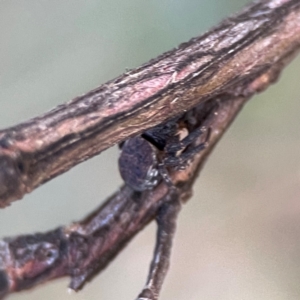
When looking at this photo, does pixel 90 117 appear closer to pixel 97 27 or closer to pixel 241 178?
pixel 241 178

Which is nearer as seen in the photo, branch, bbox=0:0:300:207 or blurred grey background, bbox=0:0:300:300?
branch, bbox=0:0:300:207

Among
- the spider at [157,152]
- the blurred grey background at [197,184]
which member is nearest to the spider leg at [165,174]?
the spider at [157,152]

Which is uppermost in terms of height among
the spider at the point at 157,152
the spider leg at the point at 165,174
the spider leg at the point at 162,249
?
the spider at the point at 157,152

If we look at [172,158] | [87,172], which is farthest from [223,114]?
[87,172]

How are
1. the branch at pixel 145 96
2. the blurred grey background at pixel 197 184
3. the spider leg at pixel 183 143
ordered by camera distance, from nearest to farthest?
the branch at pixel 145 96
the spider leg at pixel 183 143
the blurred grey background at pixel 197 184

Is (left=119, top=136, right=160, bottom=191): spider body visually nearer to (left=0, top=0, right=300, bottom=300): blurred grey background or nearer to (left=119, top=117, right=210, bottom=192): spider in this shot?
(left=119, top=117, right=210, bottom=192): spider

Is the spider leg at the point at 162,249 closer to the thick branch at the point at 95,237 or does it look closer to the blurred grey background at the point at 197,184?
the thick branch at the point at 95,237

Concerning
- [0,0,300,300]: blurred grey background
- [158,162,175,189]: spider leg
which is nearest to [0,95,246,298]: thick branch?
[158,162,175,189]: spider leg
